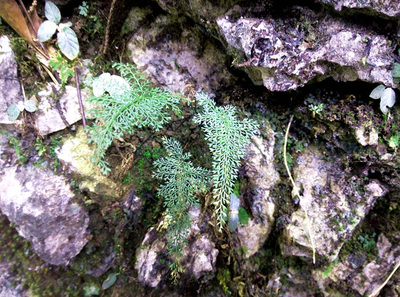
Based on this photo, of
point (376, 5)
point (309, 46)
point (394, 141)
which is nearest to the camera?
point (376, 5)

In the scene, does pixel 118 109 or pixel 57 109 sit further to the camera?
pixel 57 109

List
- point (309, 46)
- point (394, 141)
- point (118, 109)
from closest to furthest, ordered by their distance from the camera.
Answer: point (118, 109), point (309, 46), point (394, 141)

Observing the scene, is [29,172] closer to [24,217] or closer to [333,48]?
[24,217]

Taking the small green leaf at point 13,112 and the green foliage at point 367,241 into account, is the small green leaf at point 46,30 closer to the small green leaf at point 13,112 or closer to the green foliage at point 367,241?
the small green leaf at point 13,112

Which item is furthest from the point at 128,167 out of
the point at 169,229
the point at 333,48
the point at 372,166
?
the point at 372,166

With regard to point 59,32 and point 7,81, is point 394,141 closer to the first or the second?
point 59,32

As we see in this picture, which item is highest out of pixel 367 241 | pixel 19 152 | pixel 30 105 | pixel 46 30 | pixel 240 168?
pixel 46 30

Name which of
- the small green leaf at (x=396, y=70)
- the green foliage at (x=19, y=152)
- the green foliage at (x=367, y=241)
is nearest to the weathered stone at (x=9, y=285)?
the green foliage at (x=19, y=152)

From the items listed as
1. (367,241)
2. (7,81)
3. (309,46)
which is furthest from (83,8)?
(367,241)
